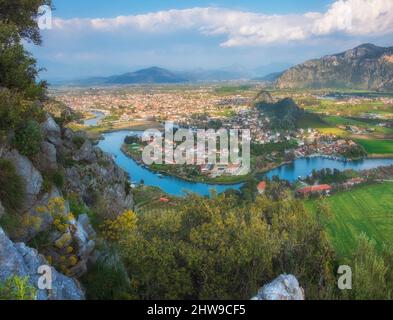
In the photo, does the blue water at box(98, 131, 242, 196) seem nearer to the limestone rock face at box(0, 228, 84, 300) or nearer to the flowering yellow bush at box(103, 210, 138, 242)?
Result: the flowering yellow bush at box(103, 210, 138, 242)

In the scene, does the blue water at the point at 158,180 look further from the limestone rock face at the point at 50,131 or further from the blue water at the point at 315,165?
the limestone rock face at the point at 50,131

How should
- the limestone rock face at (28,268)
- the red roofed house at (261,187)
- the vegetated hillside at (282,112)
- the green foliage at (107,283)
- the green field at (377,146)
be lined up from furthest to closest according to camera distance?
the vegetated hillside at (282,112) → the green field at (377,146) → the red roofed house at (261,187) → the green foliage at (107,283) → the limestone rock face at (28,268)

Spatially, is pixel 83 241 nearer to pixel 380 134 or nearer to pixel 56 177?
pixel 56 177

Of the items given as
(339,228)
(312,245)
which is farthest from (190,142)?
(312,245)

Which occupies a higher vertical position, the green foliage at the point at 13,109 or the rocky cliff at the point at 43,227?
the green foliage at the point at 13,109

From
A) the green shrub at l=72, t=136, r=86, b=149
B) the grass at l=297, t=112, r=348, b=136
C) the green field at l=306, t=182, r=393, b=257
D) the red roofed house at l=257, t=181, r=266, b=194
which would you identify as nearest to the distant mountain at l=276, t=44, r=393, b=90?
the grass at l=297, t=112, r=348, b=136

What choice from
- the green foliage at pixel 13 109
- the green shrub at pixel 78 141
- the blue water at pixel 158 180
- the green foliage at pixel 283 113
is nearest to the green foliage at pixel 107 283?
the green foliage at pixel 13 109
